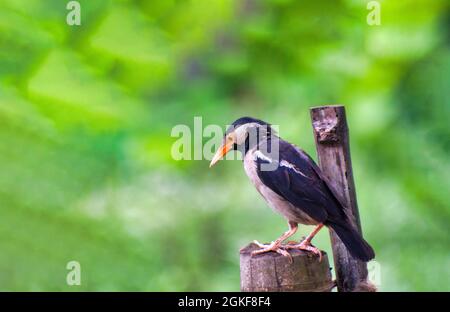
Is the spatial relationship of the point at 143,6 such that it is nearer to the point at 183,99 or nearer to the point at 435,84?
the point at 183,99

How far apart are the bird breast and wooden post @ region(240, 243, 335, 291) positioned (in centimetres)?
30

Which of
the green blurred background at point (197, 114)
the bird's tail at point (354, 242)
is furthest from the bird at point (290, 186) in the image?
the green blurred background at point (197, 114)

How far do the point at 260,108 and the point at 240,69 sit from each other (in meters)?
0.28

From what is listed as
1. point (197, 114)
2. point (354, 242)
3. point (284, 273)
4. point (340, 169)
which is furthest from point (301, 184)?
point (197, 114)

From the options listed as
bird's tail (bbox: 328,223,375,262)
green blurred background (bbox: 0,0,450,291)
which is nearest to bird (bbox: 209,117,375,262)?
bird's tail (bbox: 328,223,375,262)

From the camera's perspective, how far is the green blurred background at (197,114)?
463 centimetres

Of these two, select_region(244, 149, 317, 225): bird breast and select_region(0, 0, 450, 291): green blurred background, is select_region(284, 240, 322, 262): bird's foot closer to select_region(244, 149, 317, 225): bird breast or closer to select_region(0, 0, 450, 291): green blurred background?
select_region(244, 149, 317, 225): bird breast

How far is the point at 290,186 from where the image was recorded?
2982 millimetres

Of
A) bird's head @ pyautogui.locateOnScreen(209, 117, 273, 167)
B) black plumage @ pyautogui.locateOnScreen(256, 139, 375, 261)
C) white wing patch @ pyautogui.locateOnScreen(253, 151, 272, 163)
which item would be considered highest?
bird's head @ pyautogui.locateOnScreen(209, 117, 273, 167)

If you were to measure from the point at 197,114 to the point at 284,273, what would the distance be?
248 centimetres

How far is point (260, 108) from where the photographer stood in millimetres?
5312

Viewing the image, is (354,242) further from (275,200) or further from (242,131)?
(242,131)

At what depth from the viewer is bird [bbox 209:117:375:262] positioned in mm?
2828

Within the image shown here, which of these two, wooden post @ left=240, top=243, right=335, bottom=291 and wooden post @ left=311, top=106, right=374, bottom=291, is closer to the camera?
wooden post @ left=240, top=243, right=335, bottom=291
